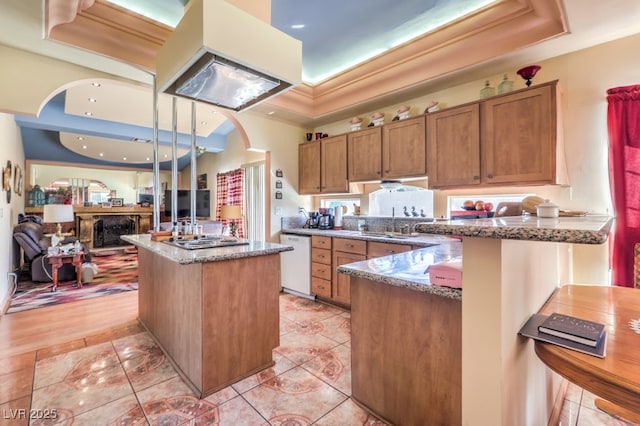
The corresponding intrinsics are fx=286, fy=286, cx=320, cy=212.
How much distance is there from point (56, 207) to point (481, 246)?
6.29 meters

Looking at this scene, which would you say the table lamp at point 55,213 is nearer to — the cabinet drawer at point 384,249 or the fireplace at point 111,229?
the fireplace at point 111,229

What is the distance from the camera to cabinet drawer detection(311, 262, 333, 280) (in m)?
3.68

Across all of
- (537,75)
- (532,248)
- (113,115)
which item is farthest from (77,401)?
(113,115)

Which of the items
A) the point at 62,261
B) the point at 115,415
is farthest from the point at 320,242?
the point at 62,261

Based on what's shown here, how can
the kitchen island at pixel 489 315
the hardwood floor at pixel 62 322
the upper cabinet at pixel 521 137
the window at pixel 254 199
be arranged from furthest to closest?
the window at pixel 254 199, the hardwood floor at pixel 62 322, the upper cabinet at pixel 521 137, the kitchen island at pixel 489 315

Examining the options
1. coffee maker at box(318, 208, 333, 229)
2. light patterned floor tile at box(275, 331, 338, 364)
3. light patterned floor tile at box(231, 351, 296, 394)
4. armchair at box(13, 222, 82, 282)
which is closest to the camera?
light patterned floor tile at box(231, 351, 296, 394)

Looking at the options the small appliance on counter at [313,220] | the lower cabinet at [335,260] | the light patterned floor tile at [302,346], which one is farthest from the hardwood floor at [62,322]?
the small appliance on counter at [313,220]

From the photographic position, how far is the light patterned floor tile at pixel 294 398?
173 centimetres

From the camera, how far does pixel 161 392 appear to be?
194 cm

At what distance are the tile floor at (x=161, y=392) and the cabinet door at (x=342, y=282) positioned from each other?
0.85 metres

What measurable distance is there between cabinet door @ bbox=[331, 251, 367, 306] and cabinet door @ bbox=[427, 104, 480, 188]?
124 centimetres

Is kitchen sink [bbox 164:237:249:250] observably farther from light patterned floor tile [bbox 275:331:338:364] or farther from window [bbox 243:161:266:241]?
window [bbox 243:161:266:241]

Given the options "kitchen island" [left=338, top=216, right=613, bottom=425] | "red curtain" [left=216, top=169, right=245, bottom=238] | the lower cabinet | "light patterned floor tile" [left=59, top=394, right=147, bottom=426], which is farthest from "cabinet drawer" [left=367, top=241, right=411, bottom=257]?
"red curtain" [left=216, top=169, right=245, bottom=238]

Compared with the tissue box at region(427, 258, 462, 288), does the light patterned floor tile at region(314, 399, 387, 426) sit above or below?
below
